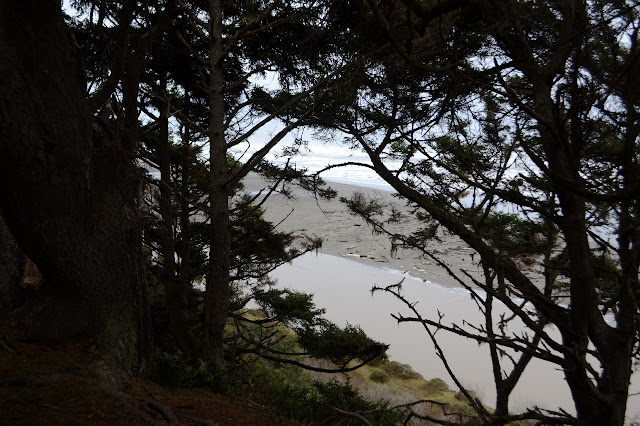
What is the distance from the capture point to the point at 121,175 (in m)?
2.90

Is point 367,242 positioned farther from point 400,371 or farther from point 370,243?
point 400,371

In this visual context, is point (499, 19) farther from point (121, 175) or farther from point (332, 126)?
point (121, 175)

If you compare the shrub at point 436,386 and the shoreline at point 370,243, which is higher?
the shoreline at point 370,243

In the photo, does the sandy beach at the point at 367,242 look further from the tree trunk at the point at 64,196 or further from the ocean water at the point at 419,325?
the tree trunk at the point at 64,196

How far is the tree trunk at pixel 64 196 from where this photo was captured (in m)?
1.89

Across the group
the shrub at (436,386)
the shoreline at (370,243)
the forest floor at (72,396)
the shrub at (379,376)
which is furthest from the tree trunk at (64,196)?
the shrub at (379,376)

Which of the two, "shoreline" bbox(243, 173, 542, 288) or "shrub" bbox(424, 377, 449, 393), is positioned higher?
"shoreline" bbox(243, 173, 542, 288)

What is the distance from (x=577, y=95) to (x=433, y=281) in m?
10.6

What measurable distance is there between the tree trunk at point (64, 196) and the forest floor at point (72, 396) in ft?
0.57

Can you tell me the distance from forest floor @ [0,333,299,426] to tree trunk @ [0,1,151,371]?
17 cm

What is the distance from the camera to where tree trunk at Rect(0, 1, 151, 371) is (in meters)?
1.89

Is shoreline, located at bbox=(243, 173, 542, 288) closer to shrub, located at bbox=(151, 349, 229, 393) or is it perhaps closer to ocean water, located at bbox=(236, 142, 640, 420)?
ocean water, located at bbox=(236, 142, 640, 420)

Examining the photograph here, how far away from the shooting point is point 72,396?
222 centimetres

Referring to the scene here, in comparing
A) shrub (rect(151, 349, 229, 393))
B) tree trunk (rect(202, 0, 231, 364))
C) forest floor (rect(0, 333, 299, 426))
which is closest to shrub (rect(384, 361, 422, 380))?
tree trunk (rect(202, 0, 231, 364))
